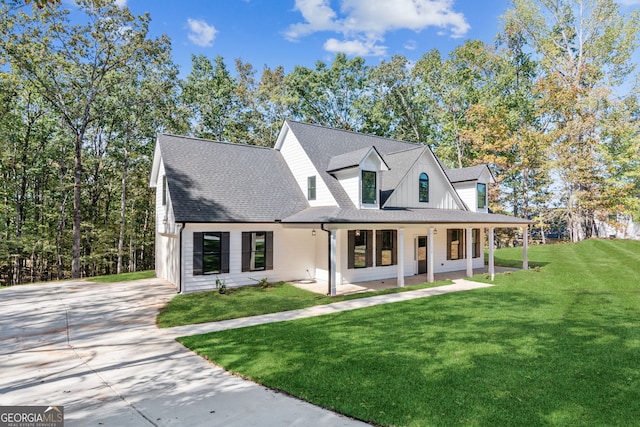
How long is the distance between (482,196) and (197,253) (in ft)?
52.9

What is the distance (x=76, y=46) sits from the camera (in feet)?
59.7

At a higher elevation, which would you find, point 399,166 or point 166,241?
point 399,166

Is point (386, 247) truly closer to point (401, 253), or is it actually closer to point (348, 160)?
point (401, 253)

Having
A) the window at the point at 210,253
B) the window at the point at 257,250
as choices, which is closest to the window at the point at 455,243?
the window at the point at 257,250

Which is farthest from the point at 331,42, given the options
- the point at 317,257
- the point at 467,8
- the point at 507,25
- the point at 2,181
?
the point at 2,181

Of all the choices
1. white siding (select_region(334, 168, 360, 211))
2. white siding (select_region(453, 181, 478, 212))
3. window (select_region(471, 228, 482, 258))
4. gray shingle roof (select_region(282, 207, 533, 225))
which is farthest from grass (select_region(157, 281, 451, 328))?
white siding (select_region(453, 181, 478, 212))

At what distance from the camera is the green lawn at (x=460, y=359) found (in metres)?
4.58

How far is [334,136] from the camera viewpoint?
62.7 feet

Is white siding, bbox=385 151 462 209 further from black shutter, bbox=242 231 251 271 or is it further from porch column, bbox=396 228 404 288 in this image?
black shutter, bbox=242 231 251 271

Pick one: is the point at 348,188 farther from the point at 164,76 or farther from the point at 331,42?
the point at 331,42

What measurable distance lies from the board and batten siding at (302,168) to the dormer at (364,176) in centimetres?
104

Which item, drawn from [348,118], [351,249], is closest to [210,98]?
[348,118]

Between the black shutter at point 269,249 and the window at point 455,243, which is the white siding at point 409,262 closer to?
the window at point 455,243

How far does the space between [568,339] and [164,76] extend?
26.7 meters
